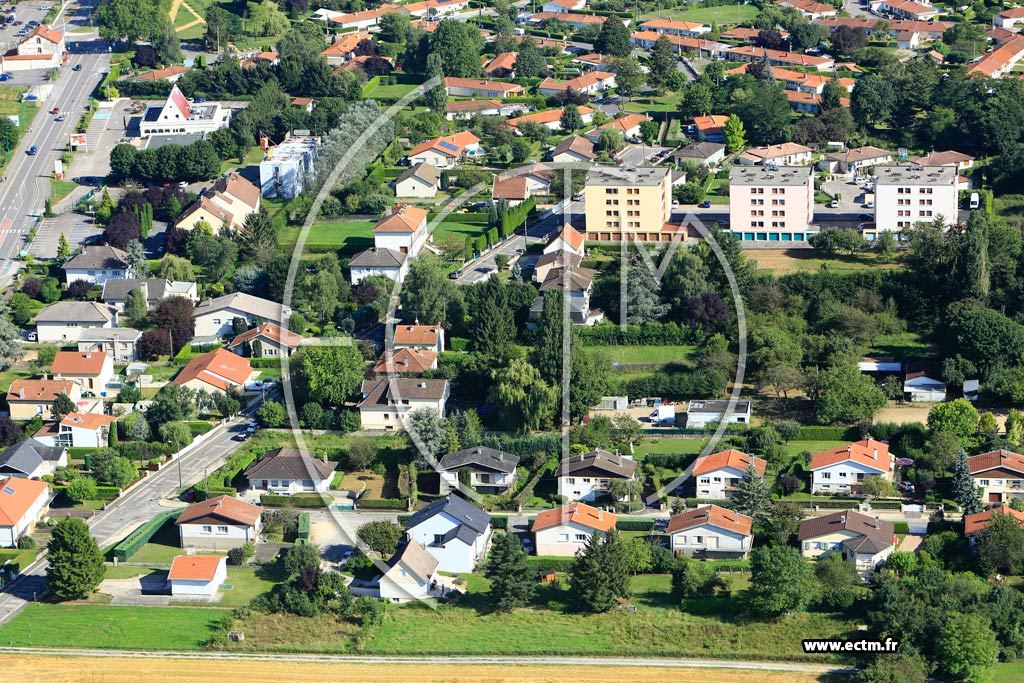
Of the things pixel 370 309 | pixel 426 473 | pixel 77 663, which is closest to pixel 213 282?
pixel 370 309

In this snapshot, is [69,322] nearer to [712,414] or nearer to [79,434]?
[79,434]

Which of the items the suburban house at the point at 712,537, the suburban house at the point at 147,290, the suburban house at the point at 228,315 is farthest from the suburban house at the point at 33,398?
the suburban house at the point at 712,537

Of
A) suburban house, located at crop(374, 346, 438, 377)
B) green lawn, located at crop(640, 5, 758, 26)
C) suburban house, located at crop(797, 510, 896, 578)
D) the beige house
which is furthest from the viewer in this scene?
green lawn, located at crop(640, 5, 758, 26)

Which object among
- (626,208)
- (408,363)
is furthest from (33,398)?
(626,208)

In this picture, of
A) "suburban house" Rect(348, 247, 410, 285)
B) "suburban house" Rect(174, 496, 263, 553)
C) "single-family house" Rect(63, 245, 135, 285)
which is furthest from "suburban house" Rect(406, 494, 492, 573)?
"single-family house" Rect(63, 245, 135, 285)

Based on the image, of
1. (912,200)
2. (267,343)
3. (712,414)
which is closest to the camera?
(712,414)

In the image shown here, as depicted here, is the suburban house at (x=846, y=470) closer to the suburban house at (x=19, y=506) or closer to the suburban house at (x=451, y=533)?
the suburban house at (x=451, y=533)

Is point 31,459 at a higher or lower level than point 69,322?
lower

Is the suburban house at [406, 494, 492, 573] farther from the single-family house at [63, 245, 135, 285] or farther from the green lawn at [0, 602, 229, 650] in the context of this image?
the single-family house at [63, 245, 135, 285]
